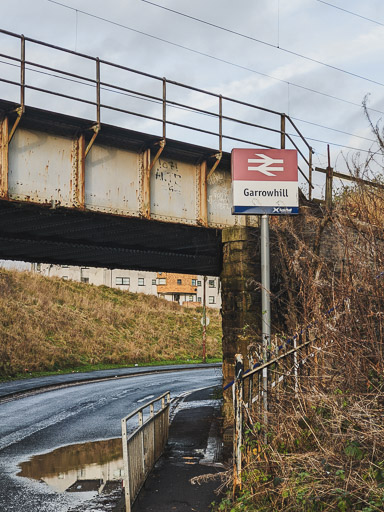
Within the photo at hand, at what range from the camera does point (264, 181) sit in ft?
35.9

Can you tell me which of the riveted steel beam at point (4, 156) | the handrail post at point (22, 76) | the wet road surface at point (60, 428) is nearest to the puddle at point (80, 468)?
the wet road surface at point (60, 428)

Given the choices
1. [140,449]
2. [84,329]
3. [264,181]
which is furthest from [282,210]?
[84,329]

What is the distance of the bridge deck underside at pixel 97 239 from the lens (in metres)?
14.7

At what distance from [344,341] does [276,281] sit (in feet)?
30.3

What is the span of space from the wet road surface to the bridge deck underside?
488 centimetres

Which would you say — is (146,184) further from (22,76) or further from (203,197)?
(22,76)

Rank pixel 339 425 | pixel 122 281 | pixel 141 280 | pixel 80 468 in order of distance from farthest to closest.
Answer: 1. pixel 141 280
2. pixel 122 281
3. pixel 80 468
4. pixel 339 425

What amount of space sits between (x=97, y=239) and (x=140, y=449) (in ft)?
31.1

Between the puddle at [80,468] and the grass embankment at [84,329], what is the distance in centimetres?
2052

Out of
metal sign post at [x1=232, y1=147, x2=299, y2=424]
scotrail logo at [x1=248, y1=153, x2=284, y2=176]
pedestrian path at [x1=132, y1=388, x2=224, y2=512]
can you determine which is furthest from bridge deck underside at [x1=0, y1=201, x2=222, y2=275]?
pedestrian path at [x1=132, y1=388, x2=224, y2=512]

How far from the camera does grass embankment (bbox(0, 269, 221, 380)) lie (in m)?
38.4

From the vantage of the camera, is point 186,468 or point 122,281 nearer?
point 186,468

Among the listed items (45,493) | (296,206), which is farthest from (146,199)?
(45,493)

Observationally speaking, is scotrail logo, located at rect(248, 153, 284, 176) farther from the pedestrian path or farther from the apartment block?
the apartment block
